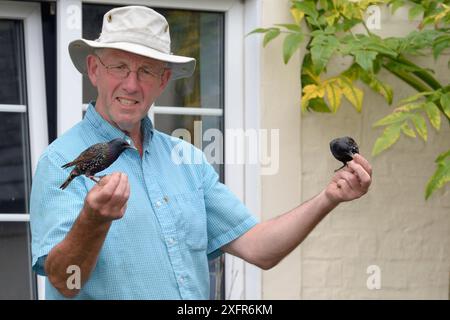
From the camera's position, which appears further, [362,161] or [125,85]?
[125,85]

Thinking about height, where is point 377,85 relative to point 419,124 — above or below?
above

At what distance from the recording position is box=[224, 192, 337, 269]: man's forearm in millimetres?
2428

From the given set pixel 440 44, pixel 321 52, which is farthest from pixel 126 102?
pixel 440 44

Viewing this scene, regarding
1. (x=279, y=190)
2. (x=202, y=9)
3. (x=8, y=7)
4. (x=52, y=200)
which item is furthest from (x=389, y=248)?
(x=52, y=200)

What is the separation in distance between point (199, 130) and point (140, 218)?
4.56 feet

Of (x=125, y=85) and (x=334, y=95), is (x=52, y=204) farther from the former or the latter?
(x=334, y=95)

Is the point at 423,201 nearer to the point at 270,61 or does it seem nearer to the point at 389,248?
the point at 389,248

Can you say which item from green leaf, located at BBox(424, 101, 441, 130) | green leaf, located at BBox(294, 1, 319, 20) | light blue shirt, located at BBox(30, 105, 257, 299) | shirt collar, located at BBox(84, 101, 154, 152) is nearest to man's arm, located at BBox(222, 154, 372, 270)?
light blue shirt, located at BBox(30, 105, 257, 299)

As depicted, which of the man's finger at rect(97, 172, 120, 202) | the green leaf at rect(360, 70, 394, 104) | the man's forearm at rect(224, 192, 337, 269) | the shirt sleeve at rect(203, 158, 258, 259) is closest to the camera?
the man's finger at rect(97, 172, 120, 202)

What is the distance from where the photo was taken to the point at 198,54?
3.75 m

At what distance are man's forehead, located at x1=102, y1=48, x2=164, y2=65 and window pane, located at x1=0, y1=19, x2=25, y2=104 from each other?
1181 mm

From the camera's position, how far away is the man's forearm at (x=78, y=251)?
2.00 metres

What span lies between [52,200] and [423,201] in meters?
2.03

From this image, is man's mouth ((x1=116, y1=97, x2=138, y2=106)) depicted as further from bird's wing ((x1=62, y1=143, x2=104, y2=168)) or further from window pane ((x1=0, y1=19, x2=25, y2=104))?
window pane ((x1=0, y1=19, x2=25, y2=104))
